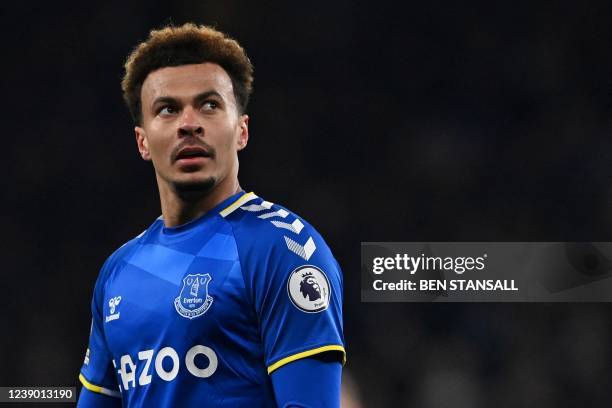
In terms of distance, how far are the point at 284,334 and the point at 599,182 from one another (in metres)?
3.67

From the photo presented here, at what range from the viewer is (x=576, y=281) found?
4699 millimetres

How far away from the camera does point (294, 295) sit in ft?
5.50

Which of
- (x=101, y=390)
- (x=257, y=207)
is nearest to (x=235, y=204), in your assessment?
(x=257, y=207)

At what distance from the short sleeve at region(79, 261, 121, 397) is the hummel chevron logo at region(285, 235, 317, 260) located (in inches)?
22.8

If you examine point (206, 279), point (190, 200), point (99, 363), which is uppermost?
point (190, 200)

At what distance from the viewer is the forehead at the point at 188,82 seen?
1940 mm

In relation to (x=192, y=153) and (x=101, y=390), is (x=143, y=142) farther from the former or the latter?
(x=101, y=390)

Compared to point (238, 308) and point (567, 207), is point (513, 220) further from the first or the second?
point (238, 308)

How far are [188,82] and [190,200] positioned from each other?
264 mm

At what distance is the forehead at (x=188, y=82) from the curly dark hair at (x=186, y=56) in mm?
18

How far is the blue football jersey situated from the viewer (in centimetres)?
168

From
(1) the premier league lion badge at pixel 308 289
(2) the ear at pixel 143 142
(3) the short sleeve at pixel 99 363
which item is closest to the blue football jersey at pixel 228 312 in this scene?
(1) the premier league lion badge at pixel 308 289

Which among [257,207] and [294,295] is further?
[257,207]

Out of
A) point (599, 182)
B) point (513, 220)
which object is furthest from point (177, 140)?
point (599, 182)
